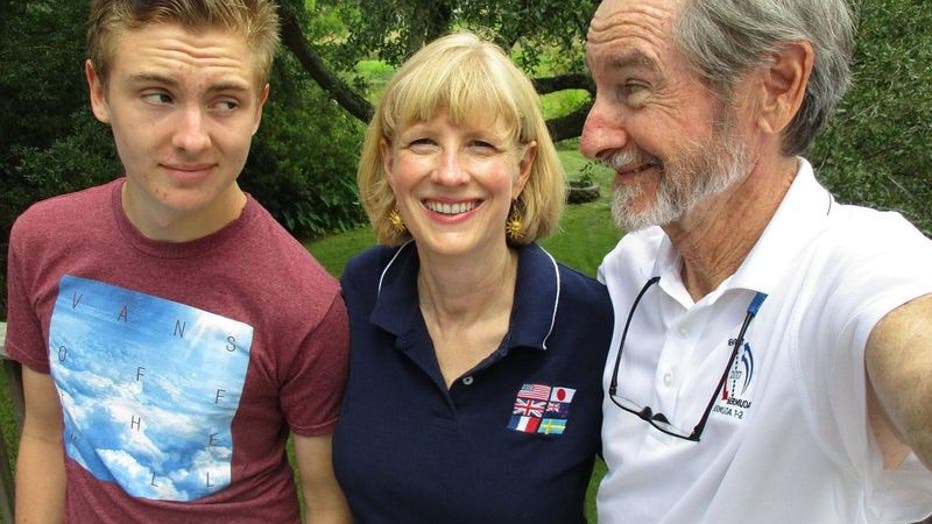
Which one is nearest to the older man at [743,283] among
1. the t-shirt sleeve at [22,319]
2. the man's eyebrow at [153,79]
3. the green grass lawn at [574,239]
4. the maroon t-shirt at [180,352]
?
the maroon t-shirt at [180,352]

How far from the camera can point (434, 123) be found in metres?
1.96

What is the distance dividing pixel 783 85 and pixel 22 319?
1914 mm

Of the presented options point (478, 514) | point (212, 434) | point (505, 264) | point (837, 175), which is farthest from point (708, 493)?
point (837, 175)

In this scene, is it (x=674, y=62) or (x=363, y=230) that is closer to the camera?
(x=674, y=62)

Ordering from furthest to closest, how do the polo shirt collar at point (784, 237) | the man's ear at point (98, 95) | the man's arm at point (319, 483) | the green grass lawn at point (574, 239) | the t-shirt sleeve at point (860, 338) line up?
1. the green grass lawn at point (574, 239)
2. the man's arm at point (319, 483)
3. the man's ear at point (98, 95)
4. the polo shirt collar at point (784, 237)
5. the t-shirt sleeve at point (860, 338)

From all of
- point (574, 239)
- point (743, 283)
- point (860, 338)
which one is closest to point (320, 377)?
point (743, 283)

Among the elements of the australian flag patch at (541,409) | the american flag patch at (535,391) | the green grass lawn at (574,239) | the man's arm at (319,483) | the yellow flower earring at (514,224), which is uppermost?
the yellow flower earring at (514,224)

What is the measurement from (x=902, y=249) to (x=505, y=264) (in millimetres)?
996

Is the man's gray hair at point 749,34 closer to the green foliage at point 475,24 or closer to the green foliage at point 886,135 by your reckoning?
the green foliage at point 886,135

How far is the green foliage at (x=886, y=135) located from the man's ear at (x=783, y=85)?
1.59 meters

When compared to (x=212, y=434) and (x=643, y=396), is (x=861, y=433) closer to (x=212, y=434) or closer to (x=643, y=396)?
(x=643, y=396)

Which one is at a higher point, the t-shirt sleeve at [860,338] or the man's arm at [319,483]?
the t-shirt sleeve at [860,338]

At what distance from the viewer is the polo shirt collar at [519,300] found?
1.98m

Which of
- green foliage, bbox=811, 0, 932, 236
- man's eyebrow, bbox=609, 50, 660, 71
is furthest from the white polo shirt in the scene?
green foliage, bbox=811, 0, 932, 236
